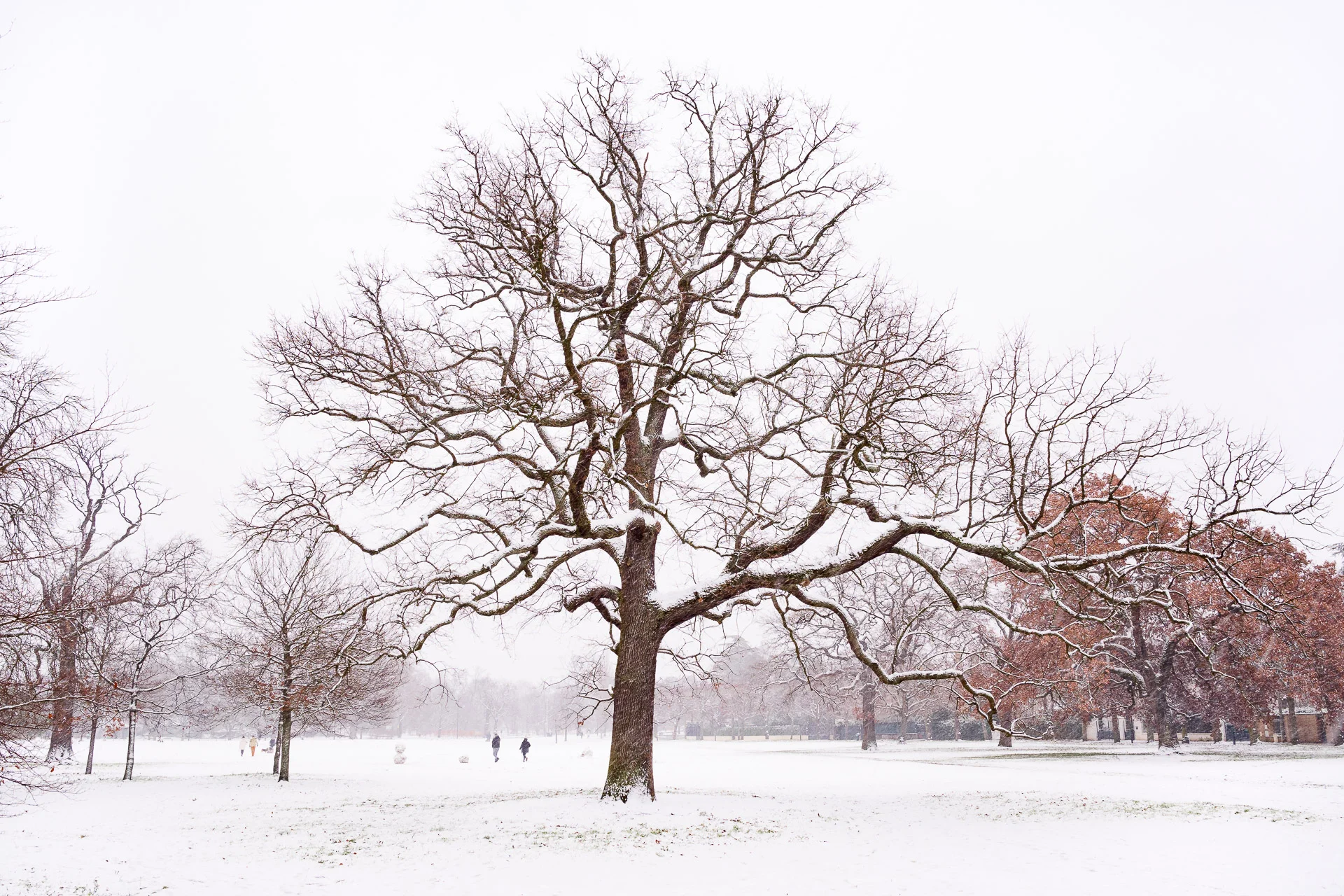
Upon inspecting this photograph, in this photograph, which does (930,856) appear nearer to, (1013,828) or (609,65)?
(1013,828)

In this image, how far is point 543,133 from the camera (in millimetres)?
14617

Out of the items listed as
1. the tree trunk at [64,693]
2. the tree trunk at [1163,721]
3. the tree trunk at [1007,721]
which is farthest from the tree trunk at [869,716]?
the tree trunk at [64,693]

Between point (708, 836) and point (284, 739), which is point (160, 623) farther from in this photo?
point (708, 836)

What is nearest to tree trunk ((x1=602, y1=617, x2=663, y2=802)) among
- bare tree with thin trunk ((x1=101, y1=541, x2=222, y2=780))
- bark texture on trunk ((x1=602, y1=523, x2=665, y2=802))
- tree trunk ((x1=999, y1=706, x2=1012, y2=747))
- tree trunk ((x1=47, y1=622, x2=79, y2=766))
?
bark texture on trunk ((x1=602, y1=523, x2=665, y2=802))

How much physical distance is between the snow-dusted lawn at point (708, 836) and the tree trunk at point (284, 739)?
143 centimetres

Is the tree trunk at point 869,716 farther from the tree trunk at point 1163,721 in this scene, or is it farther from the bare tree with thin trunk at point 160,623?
the bare tree with thin trunk at point 160,623

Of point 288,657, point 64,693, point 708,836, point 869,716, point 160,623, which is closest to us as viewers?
point 64,693

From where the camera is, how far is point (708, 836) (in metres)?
11.3

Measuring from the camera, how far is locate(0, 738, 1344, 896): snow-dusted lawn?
8859 millimetres

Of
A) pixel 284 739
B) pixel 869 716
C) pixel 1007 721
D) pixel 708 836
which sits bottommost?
pixel 1007 721

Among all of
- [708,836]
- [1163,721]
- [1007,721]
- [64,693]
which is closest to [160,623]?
[64,693]

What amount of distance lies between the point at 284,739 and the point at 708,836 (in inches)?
697

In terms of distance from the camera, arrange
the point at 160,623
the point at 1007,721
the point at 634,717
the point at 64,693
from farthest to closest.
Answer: the point at 1007,721 < the point at 160,623 < the point at 634,717 < the point at 64,693

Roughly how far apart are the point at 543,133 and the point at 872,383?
7465 millimetres
